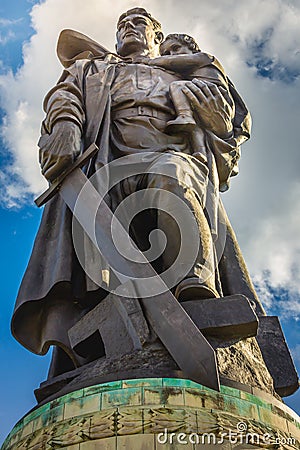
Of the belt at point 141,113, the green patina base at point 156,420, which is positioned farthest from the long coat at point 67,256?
the green patina base at point 156,420

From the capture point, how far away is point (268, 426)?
4.69 m

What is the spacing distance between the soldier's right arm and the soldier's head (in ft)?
4.11

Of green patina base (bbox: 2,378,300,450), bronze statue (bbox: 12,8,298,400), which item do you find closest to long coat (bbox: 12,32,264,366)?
bronze statue (bbox: 12,8,298,400)

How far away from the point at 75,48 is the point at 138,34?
809mm

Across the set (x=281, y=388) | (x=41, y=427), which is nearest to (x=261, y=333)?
(x=281, y=388)

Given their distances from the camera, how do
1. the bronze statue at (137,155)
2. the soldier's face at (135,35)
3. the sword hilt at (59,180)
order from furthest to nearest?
the soldier's face at (135,35), the sword hilt at (59,180), the bronze statue at (137,155)

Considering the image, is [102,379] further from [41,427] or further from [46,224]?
[46,224]

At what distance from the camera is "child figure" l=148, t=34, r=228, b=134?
7.53 m

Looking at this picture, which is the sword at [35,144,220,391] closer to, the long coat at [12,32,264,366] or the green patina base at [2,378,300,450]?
the green patina base at [2,378,300,450]

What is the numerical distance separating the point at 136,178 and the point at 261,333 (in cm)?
181

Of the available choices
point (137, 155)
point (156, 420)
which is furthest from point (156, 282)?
point (137, 155)

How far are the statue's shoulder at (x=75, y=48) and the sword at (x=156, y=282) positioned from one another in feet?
10.2

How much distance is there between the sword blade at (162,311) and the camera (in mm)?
4820

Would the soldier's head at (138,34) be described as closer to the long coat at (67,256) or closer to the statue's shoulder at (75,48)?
the statue's shoulder at (75,48)
